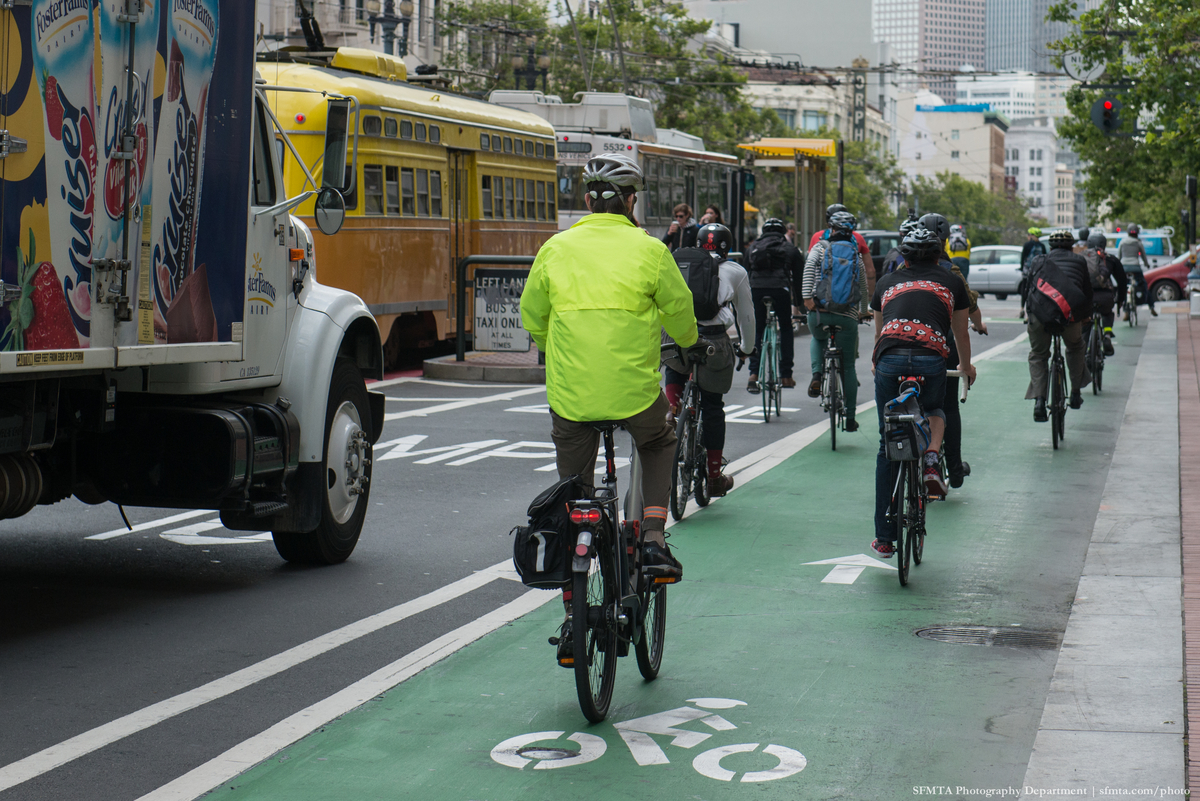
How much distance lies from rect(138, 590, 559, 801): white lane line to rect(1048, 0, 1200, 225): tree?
1981cm

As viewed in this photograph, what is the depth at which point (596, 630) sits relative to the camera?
5.25 meters

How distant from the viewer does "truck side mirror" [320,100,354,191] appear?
7816 mm

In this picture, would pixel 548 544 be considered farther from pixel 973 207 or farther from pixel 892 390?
pixel 973 207

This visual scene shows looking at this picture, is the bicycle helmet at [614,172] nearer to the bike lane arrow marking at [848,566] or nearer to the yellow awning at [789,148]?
the bike lane arrow marking at [848,566]

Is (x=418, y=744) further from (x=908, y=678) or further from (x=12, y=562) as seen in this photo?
(x=12, y=562)

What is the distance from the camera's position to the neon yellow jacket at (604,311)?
216 inches

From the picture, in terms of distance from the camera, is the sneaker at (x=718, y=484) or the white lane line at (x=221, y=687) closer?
the white lane line at (x=221, y=687)

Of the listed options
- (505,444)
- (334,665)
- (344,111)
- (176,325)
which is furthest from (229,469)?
(505,444)

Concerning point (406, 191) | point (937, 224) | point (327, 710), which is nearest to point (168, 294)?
point (327, 710)

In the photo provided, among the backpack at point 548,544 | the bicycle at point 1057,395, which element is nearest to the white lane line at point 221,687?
the backpack at point 548,544

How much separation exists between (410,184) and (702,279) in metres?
9.97

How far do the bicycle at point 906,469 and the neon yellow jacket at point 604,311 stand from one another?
2505 millimetres

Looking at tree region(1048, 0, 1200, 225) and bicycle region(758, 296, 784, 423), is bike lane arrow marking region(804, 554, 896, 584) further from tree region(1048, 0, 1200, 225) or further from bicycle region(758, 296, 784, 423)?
tree region(1048, 0, 1200, 225)

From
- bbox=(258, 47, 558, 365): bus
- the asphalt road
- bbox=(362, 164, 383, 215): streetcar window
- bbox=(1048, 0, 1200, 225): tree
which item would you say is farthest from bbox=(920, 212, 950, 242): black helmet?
bbox=(1048, 0, 1200, 225): tree
